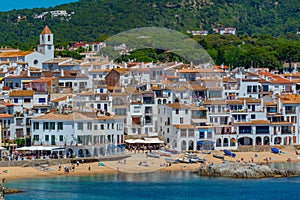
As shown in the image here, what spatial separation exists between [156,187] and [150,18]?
6476 centimetres

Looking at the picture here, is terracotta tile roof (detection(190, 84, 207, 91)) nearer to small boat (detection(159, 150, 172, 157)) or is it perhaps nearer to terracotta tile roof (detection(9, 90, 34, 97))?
small boat (detection(159, 150, 172, 157))

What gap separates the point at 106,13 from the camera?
105 meters

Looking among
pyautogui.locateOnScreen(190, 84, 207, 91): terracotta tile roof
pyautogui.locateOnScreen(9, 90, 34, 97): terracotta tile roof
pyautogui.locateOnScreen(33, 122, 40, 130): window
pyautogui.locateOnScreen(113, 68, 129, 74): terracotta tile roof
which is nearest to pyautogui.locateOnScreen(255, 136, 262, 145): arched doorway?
pyautogui.locateOnScreen(190, 84, 207, 91): terracotta tile roof

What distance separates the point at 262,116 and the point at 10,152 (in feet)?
39.1

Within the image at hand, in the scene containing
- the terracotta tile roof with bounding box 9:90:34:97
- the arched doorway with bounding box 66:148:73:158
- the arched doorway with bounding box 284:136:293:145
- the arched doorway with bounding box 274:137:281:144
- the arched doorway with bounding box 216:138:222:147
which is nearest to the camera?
the arched doorway with bounding box 66:148:73:158

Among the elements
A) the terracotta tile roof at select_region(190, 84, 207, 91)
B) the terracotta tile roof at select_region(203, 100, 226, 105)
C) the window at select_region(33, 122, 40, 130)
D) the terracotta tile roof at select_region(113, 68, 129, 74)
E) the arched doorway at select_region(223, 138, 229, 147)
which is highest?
the terracotta tile roof at select_region(113, 68, 129, 74)

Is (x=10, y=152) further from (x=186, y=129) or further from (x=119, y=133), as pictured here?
(x=186, y=129)

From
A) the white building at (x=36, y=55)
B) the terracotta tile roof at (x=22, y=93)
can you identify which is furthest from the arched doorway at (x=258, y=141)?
the white building at (x=36, y=55)

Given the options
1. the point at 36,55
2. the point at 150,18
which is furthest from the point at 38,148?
the point at 150,18

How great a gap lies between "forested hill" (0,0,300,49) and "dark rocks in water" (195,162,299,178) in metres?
52.2

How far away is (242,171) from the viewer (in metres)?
39.3

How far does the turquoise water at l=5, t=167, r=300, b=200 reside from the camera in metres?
34.3

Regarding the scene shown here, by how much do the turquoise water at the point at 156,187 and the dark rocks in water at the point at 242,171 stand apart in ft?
2.21

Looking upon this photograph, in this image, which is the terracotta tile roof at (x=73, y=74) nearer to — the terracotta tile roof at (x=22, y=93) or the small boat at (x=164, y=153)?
the terracotta tile roof at (x=22, y=93)
